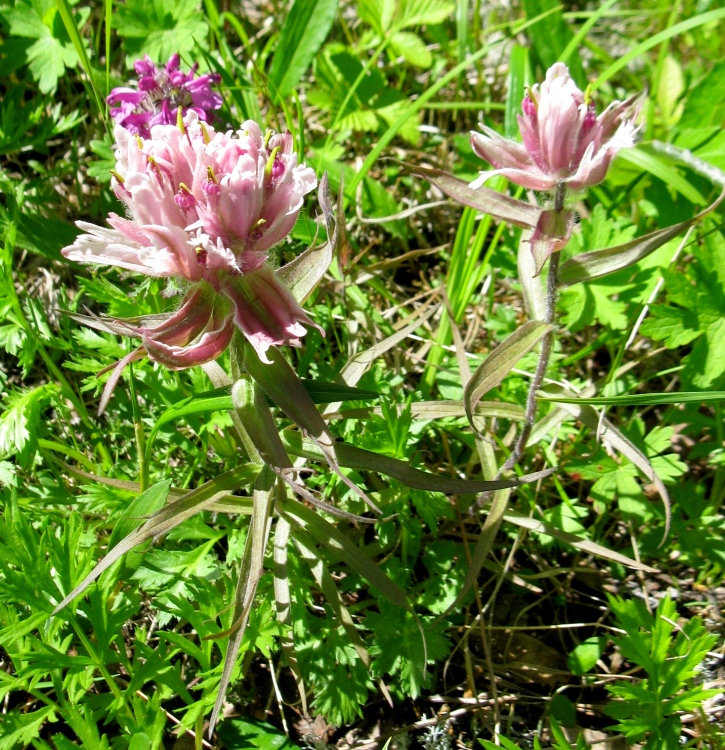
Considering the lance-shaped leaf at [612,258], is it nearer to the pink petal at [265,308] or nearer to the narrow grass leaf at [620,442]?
the narrow grass leaf at [620,442]

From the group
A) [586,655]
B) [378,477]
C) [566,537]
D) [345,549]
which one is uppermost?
[345,549]

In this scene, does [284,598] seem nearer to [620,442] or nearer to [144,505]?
[144,505]

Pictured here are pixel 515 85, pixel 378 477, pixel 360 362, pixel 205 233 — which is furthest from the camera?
pixel 515 85

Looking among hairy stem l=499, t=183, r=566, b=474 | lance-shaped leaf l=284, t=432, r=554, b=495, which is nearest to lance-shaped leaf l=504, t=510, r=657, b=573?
hairy stem l=499, t=183, r=566, b=474

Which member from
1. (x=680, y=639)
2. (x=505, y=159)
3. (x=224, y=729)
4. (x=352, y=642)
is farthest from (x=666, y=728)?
(x=505, y=159)

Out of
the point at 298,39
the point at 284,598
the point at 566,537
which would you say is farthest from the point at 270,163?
the point at 298,39

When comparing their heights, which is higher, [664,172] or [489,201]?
[489,201]

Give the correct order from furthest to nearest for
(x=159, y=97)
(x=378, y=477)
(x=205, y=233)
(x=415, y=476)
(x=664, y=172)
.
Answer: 1. (x=664, y=172)
2. (x=159, y=97)
3. (x=378, y=477)
4. (x=415, y=476)
5. (x=205, y=233)
